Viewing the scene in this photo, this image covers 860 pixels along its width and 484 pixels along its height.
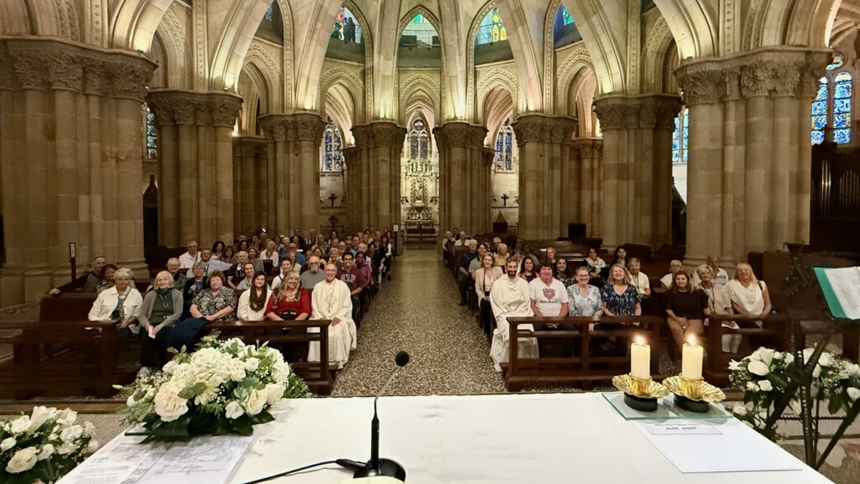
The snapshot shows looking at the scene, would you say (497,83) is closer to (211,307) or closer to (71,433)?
(211,307)

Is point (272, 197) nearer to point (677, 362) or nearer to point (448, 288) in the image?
point (448, 288)

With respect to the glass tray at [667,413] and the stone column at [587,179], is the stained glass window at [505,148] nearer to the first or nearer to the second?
the stone column at [587,179]

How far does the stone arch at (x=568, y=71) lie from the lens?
21.8 meters

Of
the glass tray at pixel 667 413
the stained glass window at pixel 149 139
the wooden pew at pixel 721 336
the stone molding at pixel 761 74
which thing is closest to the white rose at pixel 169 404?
the glass tray at pixel 667 413

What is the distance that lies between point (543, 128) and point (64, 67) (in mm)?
16591

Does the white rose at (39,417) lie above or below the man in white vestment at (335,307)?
above

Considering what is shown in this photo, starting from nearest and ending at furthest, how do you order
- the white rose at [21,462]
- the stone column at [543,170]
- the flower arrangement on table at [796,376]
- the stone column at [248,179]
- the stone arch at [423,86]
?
the white rose at [21,462] < the flower arrangement on table at [796,376] < the stone column at [543,170] < the stone column at [248,179] < the stone arch at [423,86]

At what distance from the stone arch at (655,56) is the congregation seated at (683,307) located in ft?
37.0

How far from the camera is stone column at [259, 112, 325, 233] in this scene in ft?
70.6

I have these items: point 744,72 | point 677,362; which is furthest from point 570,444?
point 744,72

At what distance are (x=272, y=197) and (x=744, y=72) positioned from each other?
59.2 ft

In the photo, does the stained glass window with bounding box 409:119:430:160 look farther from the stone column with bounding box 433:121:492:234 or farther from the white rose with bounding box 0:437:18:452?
the white rose with bounding box 0:437:18:452

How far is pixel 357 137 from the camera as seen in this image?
26.5m

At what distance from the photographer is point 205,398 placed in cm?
237
